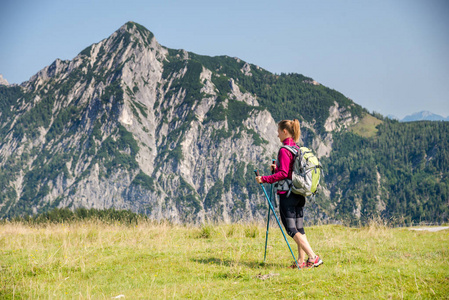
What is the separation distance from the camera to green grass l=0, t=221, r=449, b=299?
278 inches

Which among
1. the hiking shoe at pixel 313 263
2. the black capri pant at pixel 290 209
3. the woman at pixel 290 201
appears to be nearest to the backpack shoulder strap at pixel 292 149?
the woman at pixel 290 201

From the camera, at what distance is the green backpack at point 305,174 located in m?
8.12

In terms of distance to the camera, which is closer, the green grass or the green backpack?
the green grass

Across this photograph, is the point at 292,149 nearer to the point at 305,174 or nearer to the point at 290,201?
the point at 305,174

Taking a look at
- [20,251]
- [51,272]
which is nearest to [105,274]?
[51,272]

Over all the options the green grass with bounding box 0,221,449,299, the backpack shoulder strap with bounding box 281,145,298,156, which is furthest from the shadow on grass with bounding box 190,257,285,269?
the backpack shoulder strap with bounding box 281,145,298,156

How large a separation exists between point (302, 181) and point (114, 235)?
9095 millimetres

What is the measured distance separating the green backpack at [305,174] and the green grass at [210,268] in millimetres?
1744

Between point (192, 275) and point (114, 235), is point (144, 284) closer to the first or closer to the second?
point (192, 275)

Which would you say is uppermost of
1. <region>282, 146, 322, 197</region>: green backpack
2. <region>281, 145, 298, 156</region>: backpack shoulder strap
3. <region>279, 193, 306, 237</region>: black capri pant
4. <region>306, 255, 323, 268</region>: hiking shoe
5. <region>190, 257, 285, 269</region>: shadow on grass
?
<region>281, 145, 298, 156</region>: backpack shoulder strap

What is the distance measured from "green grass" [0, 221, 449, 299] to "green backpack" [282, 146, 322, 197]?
1.74 meters

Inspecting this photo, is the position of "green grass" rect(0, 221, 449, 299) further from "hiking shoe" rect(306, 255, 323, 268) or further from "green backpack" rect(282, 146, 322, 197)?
"green backpack" rect(282, 146, 322, 197)

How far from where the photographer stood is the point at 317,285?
23.2 ft

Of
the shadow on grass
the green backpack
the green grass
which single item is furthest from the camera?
the shadow on grass
